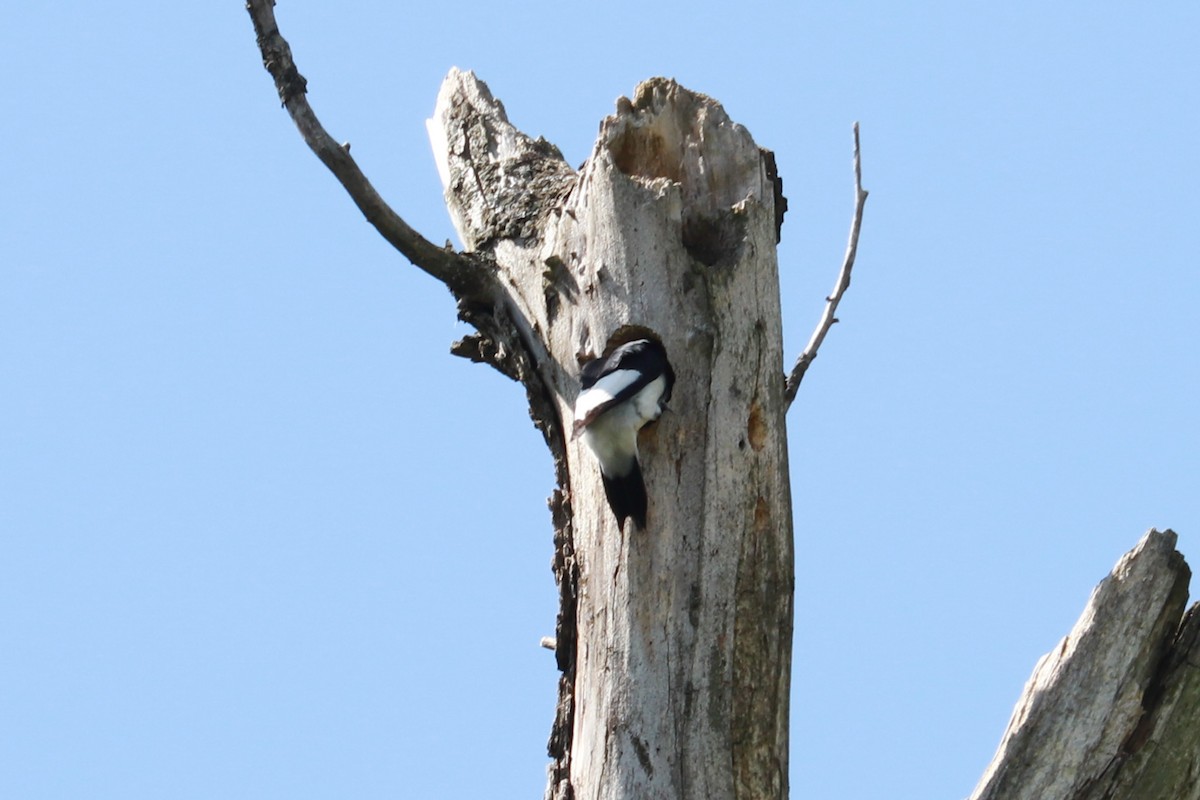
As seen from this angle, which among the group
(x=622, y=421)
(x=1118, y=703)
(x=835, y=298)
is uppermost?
(x=835, y=298)

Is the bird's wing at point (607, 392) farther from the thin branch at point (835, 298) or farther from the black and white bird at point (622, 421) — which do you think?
the thin branch at point (835, 298)

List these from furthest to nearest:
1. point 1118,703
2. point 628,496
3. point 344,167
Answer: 1. point 344,167
2. point 628,496
3. point 1118,703

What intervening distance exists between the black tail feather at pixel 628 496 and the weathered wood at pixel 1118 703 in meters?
1.14

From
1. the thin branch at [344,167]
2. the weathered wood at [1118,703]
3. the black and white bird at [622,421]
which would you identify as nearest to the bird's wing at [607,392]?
the black and white bird at [622,421]

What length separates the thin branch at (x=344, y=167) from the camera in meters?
4.23

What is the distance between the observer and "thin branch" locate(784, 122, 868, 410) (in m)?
4.55

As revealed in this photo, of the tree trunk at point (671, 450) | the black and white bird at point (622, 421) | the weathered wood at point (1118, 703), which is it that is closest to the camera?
the weathered wood at point (1118, 703)

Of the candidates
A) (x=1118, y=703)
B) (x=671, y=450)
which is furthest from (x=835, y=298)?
(x=1118, y=703)

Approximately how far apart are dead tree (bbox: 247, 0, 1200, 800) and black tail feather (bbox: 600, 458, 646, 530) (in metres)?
0.04

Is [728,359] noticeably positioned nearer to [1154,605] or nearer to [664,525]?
[664,525]

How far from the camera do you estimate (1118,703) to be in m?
3.78

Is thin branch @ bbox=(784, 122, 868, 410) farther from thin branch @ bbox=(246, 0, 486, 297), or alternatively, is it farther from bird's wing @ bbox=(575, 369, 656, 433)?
thin branch @ bbox=(246, 0, 486, 297)

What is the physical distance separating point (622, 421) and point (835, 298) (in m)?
1.10

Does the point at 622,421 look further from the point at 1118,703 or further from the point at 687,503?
the point at 1118,703
